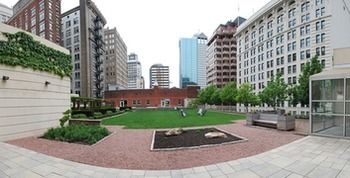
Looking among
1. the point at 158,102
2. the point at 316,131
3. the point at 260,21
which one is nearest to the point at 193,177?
the point at 316,131

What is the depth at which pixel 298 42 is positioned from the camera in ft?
170

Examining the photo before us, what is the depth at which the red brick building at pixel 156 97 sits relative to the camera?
77.0 metres

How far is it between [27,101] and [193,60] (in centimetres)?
16451

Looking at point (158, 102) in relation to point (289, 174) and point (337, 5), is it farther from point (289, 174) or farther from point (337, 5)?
point (289, 174)

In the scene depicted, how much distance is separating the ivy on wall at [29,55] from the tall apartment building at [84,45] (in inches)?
2239

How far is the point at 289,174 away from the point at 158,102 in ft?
231

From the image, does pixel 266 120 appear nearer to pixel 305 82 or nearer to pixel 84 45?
pixel 305 82

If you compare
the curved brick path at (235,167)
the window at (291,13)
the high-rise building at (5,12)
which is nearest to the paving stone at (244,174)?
the curved brick path at (235,167)

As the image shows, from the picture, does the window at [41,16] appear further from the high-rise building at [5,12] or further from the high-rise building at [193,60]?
the high-rise building at [193,60]

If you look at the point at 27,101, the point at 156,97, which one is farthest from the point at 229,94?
the point at 27,101

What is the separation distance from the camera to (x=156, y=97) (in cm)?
7706

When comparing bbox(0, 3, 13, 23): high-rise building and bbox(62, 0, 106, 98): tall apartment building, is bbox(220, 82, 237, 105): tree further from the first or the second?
bbox(0, 3, 13, 23): high-rise building

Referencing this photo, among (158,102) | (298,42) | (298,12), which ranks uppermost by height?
(298,12)

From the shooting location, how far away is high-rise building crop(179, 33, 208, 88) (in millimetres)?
174875
